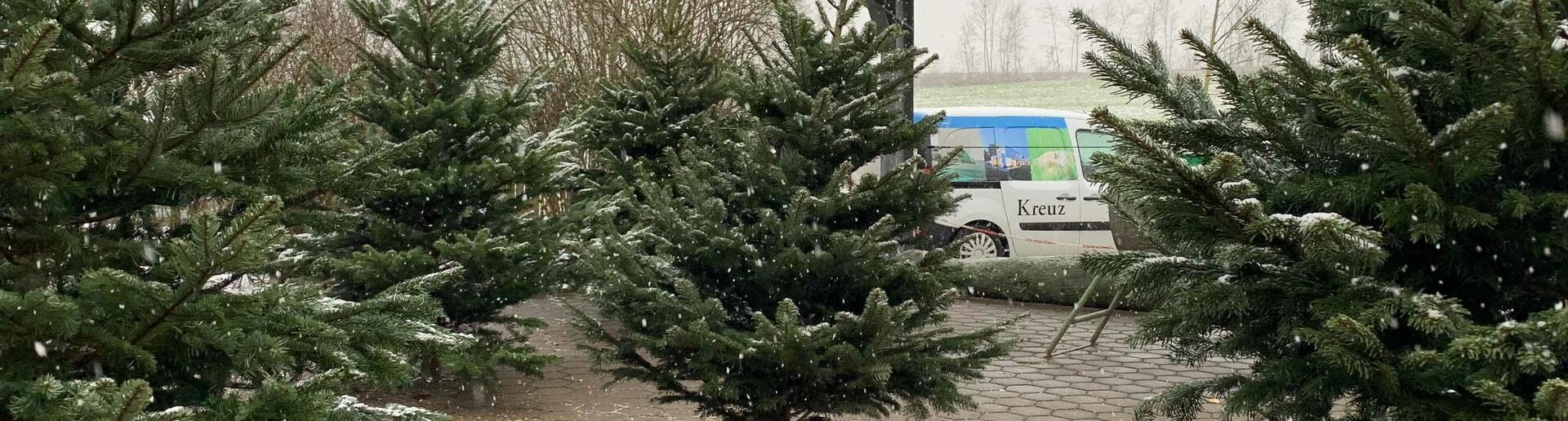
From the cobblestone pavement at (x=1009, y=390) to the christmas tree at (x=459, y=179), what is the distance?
0.97 feet

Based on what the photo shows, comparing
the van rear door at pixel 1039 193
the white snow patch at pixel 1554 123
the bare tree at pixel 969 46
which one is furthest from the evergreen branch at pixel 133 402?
the bare tree at pixel 969 46

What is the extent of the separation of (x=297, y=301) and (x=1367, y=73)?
90.9 inches

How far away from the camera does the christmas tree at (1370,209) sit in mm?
2482

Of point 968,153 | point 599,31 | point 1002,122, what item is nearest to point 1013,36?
point 1002,122

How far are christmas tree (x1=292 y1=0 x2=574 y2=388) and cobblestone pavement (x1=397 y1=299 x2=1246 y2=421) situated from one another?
30cm

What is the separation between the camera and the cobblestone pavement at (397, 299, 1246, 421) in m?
6.81

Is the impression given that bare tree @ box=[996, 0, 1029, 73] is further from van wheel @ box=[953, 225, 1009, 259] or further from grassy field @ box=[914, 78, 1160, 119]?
van wheel @ box=[953, 225, 1009, 259]

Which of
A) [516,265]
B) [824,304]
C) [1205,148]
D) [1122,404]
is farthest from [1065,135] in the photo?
[1205,148]

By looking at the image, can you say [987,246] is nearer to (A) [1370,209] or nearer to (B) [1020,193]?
(B) [1020,193]

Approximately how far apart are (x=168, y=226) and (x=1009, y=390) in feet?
17.5

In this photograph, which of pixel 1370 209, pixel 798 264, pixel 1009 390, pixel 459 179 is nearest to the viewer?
pixel 1370 209

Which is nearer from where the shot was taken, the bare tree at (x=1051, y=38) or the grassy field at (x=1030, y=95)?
the bare tree at (x=1051, y=38)

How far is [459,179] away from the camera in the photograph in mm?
6848

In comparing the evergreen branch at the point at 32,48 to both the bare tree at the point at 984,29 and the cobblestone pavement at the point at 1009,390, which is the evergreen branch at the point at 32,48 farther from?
the bare tree at the point at 984,29
